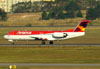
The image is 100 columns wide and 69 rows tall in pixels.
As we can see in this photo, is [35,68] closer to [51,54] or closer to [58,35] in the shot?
[51,54]

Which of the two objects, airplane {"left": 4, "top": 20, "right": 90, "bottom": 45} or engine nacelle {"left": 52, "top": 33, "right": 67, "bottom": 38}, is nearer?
engine nacelle {"left": 52, "top": 33, "right": 67, "bottom": 38}

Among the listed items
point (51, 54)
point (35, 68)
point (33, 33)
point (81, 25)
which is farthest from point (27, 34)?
point (35, 68)

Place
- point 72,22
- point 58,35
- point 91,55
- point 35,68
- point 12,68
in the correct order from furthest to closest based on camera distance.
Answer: point 72,22 → point 58,35 → point 91,55 → point 35,68 → point 12,68

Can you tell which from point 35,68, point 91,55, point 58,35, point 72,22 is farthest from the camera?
point 72,22

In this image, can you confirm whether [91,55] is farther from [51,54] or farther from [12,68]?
[12,68]

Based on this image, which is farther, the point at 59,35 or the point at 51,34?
the point at 51,34

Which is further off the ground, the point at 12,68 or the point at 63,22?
the point at 12,68

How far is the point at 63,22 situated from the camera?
194 meters

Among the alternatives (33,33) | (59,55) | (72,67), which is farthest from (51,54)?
(33,33)

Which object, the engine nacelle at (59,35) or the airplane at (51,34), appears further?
the airplane at (51,34)

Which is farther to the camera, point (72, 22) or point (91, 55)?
point (72, 22)

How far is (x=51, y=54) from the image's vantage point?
7294 cm

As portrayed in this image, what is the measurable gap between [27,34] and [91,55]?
33582mm

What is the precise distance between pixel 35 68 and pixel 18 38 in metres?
51.6
